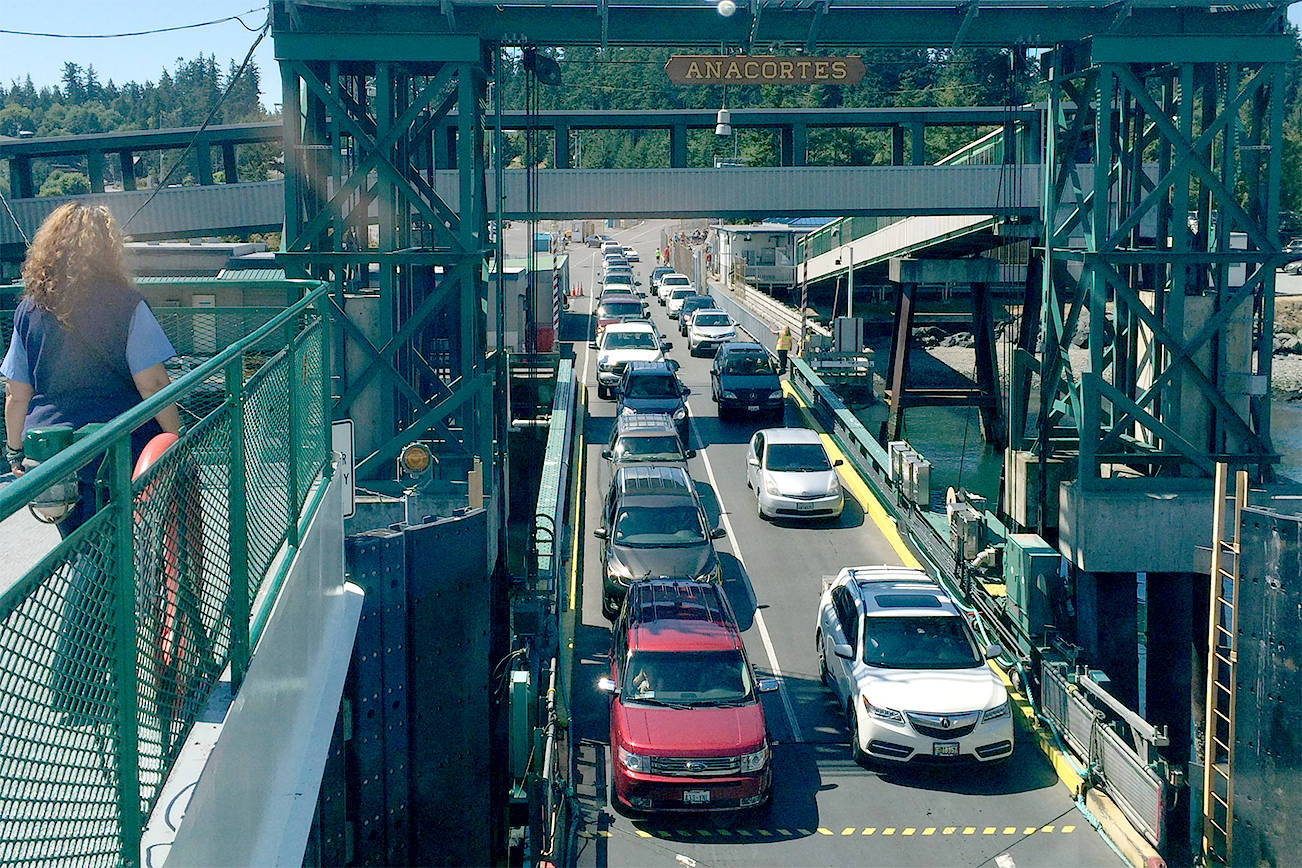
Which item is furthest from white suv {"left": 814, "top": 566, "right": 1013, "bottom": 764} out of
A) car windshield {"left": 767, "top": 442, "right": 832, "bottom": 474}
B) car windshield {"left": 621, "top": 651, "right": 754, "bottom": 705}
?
car windshield {"left": 767, "top": 442, "right": 832, "bottom": 474}

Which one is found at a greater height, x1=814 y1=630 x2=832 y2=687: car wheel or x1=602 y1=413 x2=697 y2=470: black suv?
x1=602 y1=413 x2=697 y2=470: black suv

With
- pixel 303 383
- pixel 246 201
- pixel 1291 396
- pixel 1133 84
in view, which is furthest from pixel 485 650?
pixel 1291 396

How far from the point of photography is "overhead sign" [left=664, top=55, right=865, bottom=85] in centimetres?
1530

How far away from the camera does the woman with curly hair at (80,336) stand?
4484 millimetres

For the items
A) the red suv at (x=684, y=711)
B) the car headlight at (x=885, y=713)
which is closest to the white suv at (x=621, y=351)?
the red suv at (x=684, y=711)

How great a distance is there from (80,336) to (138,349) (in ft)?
0.64

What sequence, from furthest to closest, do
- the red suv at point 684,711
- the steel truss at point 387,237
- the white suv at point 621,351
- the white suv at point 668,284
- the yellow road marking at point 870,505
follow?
the white suv at point 668,284 < the white suv at point 621,351 < the yellow road marking at point 870,505 < the steel truss at point 387,237 < the red suv at point 684,711

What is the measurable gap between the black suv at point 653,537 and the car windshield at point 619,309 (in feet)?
91.1

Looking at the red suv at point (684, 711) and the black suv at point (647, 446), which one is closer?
the red suv at point (684, 711)

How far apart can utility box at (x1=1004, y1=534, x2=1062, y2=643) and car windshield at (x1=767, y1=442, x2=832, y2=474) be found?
707cm

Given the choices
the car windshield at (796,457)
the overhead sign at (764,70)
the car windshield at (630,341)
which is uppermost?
the overhead sign at (764,70)

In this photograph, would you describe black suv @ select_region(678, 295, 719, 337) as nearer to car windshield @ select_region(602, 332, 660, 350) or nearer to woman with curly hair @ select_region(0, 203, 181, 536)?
car windshield @ select_region(602, 332, 660, 350)

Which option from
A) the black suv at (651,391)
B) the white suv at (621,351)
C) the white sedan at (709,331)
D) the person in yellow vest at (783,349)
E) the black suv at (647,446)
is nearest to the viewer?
the black suv at (647,446)

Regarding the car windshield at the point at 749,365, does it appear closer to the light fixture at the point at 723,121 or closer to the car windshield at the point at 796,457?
the car windshield at the point at 796,457
